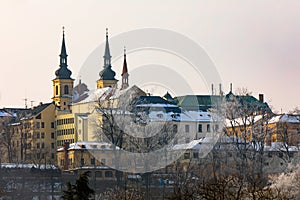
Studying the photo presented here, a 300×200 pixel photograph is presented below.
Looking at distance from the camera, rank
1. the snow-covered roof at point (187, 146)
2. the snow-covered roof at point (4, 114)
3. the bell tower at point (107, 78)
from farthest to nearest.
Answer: the bell tower at point (107, 78), the snow-covered roof at point (4, 114), the snow-covered roof at point (187, 146)

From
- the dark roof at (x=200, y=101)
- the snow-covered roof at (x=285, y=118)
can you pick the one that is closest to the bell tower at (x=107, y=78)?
the dark roof at (x=200, y=101)

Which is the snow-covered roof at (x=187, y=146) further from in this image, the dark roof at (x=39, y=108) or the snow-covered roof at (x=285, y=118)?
the dark roof at (x=39, y=108)

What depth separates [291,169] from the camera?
80.1 meters

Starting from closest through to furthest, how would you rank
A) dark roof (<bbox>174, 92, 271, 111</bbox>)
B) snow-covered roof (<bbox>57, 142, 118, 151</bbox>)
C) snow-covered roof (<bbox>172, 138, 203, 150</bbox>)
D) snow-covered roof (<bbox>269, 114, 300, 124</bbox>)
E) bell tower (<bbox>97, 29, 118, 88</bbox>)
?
snow-covered roof (<bbox>57, 142, 118, 151</bbox>)
snow-covered roof (<bbox>172, 138, 203, 150</bbox>)
snow-covered roof (<bbox>269, 114, 300, 124</bbox>)
dark roof (<bbox>174, 92, 271, 111</bbox>)
bell tower (<bbox>97, 29, 118, 88</bbox>)

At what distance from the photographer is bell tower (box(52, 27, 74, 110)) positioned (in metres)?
137

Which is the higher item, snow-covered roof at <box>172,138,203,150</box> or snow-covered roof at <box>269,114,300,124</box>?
snow-covered roof at <box>269,114,300,124</box>

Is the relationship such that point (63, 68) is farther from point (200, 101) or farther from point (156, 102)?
point (156, 102)

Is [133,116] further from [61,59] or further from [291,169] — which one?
[61,59]

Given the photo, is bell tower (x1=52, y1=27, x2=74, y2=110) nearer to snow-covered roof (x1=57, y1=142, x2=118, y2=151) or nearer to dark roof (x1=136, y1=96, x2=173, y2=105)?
dark roof (x1=136, y1=96, x2=173, y2=105)

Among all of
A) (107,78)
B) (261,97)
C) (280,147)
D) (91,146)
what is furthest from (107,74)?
(280,147)

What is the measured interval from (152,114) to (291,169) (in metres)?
37.4

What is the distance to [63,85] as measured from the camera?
139 meters

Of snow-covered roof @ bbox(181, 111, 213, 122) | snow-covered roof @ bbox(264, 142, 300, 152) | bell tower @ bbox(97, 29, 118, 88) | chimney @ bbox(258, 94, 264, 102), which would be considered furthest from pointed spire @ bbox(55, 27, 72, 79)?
snow-covered roof @ bbox(264, 142, 300, 152)

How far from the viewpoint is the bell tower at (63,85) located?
5389 inches
